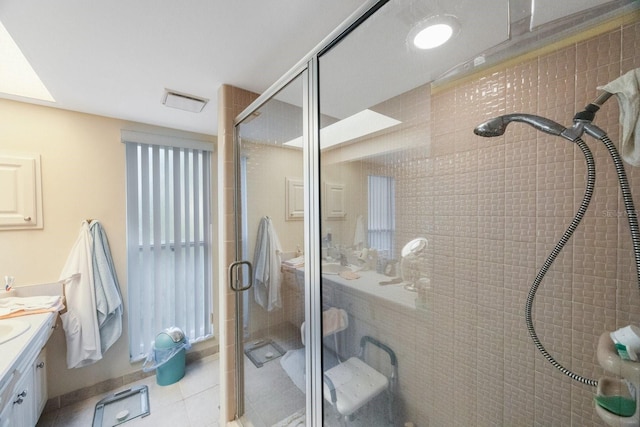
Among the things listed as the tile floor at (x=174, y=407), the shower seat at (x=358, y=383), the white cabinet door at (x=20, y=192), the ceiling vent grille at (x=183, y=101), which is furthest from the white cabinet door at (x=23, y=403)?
the ceiling vent grille at (x=183, y=101)

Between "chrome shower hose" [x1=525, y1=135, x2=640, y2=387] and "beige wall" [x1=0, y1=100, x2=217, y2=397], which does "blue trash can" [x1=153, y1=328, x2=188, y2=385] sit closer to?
"beige wall" [x1=0, y1=100, x2=217, y2=397]

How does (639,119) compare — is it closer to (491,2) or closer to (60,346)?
(491,2)

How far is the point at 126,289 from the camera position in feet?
6.81

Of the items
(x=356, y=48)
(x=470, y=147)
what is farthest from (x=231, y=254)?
(x=470, y=147)

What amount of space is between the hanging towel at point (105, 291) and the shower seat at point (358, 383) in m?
1.91

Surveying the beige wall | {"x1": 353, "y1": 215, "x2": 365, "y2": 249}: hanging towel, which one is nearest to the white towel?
the beige wall

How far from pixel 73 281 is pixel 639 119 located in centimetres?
294

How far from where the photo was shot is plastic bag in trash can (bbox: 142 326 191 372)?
207 cm

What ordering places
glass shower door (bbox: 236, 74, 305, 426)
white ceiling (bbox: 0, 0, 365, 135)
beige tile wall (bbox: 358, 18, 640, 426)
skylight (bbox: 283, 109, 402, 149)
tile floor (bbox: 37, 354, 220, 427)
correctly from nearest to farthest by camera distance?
beige tile wall (bbox: 358, 18, 640, 426), white ceiling (bbox: 0, 0, 365, 135), skylight (bbox: 283, 109, 402, 149), glass shower door (bbox: 236, 74, 305, 426), tile floor (bbox: 37, 354, 220, 427)

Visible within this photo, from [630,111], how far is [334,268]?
3.09 feet

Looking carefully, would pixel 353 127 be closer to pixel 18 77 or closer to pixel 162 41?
pixel 162 41

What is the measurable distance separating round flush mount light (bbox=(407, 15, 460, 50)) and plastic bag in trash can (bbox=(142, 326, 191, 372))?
2680 mm

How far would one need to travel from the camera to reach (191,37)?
1110mm

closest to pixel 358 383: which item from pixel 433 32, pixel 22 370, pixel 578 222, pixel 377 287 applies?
pixel 377 287
